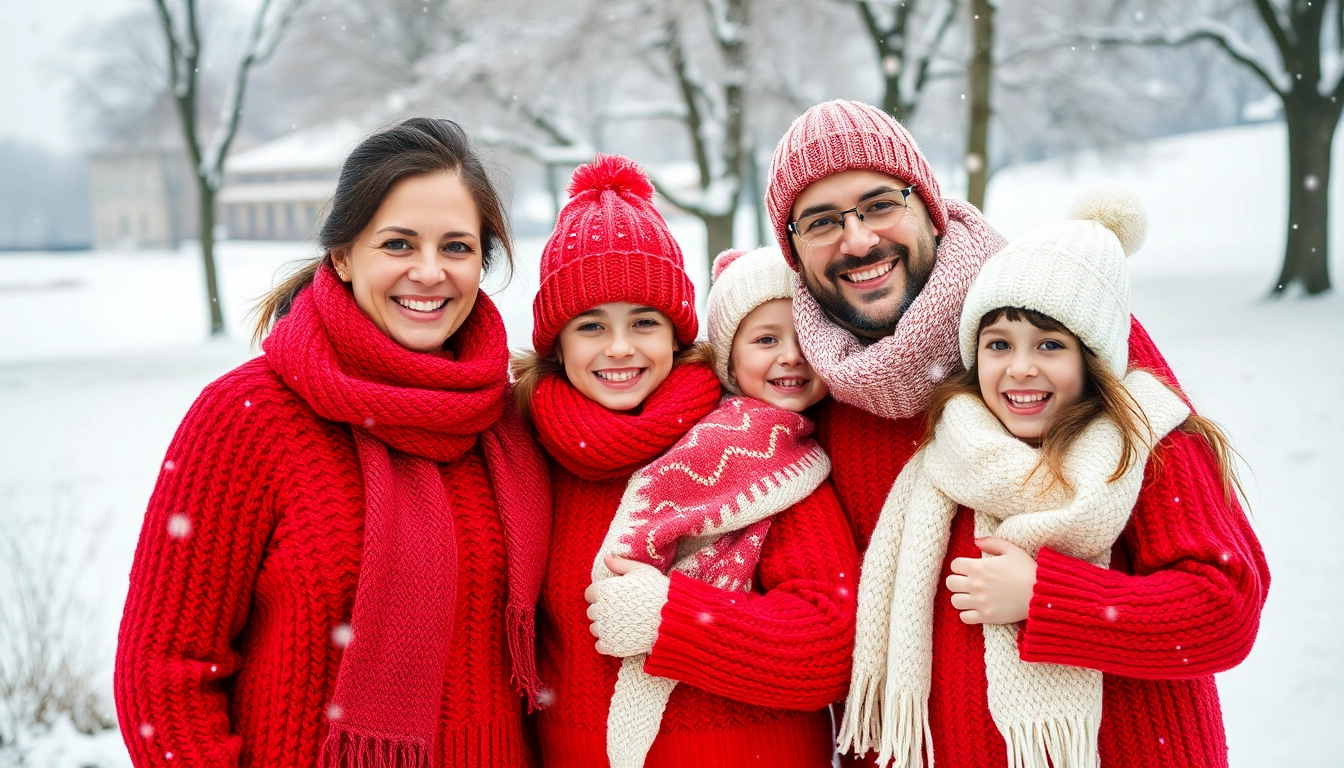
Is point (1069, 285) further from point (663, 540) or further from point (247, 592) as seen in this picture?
point (247, 592)

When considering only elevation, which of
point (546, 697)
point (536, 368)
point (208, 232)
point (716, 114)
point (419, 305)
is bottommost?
point (546, 697)

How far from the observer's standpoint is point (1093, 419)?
2004mm

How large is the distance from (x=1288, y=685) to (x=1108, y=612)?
3288 mm

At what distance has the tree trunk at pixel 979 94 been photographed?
6.75 metres

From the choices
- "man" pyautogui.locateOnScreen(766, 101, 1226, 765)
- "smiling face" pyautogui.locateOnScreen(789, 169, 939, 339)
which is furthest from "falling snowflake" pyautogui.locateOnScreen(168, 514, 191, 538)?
"smiling face" pyautogui.locateOnScreen(789, 169, 939, 339)

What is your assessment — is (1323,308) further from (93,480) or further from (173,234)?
(173,234)

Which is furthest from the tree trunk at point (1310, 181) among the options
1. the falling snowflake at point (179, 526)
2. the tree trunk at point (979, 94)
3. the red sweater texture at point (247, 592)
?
the falling snowflake at point (179, 526)

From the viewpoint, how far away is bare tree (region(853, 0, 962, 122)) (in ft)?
31.9

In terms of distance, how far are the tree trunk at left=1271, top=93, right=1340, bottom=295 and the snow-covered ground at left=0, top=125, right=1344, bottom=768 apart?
442 mm

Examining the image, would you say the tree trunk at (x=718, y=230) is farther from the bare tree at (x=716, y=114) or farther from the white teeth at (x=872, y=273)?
the white teeth at (x=872, y=273)

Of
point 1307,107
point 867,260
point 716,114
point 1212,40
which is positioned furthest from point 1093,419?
point 1212,40

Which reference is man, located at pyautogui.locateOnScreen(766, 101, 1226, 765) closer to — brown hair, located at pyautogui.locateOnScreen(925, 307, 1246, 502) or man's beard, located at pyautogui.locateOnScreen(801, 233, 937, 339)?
man's beard, located at pyautogui.locateOnScreen(801, 233, 937, 339)

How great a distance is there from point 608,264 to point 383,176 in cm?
60

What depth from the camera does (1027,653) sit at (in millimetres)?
1890
